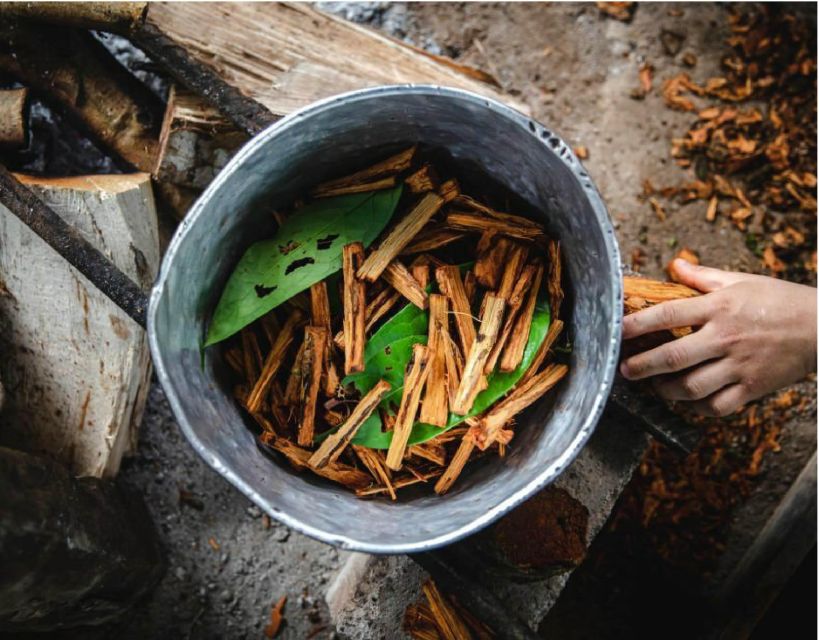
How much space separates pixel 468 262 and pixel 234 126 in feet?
2.16

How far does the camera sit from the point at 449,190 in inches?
52.4

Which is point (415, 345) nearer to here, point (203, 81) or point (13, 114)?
point (203, 81)

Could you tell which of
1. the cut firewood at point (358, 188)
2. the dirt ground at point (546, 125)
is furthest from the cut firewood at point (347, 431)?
the dirt ground at point (546, 125)

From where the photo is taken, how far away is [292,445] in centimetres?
132

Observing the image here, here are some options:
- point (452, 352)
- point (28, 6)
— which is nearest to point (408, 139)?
point (452, 352)

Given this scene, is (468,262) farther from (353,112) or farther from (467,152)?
(353,112)

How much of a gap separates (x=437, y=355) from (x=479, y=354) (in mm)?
85

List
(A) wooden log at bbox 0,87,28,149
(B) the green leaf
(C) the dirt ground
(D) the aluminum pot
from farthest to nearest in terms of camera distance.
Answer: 1. (C) the dirt ground
2. (A) wooden log at bbox 0,87,28,149
3. (B) the green leaf
4. (D) the aluminum pot

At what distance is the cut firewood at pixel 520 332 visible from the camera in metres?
1.28

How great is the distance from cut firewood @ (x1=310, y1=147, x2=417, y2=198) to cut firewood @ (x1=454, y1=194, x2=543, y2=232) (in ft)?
0.43

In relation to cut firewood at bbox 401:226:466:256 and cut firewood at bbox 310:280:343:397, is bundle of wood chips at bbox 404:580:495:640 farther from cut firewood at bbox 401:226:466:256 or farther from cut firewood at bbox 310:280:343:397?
cut firewood at bbox 401:226:466:256

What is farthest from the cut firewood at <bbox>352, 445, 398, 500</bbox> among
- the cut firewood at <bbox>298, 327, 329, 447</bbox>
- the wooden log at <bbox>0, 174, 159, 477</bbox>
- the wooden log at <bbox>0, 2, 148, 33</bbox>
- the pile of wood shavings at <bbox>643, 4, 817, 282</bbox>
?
the pile of wood shavings at <bbox>643, 4, 817, 282</bbox>

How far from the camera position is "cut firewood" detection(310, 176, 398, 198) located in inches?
52.1

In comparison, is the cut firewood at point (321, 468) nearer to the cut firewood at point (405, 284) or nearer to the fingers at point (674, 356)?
the cut firewood at point (405, 284)
